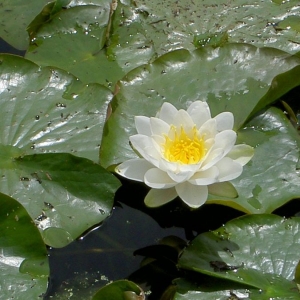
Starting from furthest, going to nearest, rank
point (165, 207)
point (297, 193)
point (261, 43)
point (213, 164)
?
point (261, 43) < point (165, 207) < point (297, 193) < point (213, 164)

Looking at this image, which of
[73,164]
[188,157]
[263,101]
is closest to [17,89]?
[73,164]

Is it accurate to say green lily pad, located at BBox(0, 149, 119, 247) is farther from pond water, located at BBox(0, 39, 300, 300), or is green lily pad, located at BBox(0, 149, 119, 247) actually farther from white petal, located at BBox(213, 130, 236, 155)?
white petal, located at BBox(213, 130, 236, 155)

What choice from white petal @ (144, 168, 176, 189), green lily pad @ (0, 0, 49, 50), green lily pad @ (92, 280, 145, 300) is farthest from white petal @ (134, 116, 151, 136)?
green lily pad @ (0, 0, 49, 50)

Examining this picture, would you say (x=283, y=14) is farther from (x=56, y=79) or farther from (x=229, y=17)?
(x=56, y=79)

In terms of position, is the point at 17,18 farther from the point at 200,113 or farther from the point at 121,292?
the point at 121,292

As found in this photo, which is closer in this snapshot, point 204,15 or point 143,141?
point 143,141

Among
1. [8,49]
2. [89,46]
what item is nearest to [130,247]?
[89,46]

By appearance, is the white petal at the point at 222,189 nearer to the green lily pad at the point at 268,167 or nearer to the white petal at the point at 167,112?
the green lily pad at the point at 268,167
